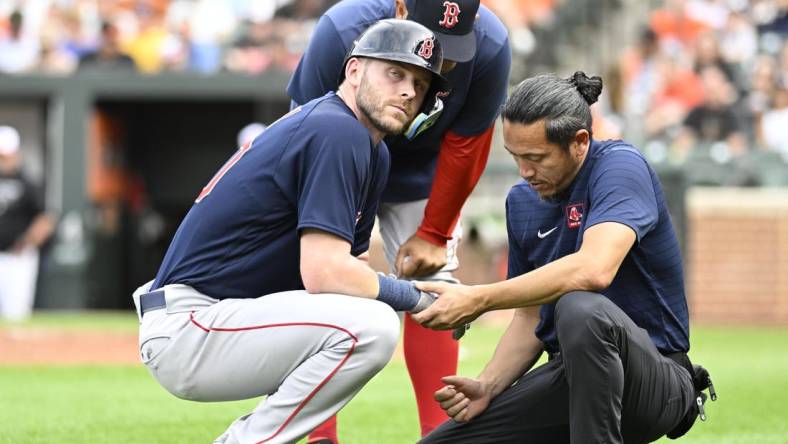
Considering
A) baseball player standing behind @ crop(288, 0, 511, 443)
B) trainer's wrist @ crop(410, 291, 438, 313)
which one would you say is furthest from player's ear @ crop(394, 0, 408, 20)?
trainer's wrist @ crop(410, 291, 438, 313)

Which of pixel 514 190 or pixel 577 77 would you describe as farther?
pixel 514 190

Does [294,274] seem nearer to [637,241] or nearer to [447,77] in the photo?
[637,241]

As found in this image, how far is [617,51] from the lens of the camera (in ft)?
57.0

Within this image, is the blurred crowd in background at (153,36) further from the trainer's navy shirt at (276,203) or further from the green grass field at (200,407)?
the trainer's navy shirt at (276,203)

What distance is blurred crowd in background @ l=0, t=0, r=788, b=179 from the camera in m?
14.5

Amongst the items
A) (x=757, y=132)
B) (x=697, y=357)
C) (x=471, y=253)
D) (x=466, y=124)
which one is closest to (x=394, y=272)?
(x=466, y=124)

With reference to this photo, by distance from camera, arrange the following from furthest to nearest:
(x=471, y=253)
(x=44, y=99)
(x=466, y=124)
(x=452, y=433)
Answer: (x=44, y=99) < (x=471, y=253) < (x=466, y=124) < (x=452, y=433)

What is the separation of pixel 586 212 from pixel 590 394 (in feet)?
2.13

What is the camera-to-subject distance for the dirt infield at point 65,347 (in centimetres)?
973

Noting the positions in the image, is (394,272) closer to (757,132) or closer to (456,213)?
(456,213)

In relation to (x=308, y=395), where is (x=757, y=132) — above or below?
below

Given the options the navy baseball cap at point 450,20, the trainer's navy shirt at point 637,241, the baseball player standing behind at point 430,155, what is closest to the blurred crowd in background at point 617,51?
the baseball player standing behind at point 430,155

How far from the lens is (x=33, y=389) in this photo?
7.71m

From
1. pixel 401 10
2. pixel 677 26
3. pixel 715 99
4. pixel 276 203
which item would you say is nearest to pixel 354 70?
pixel 276 203
